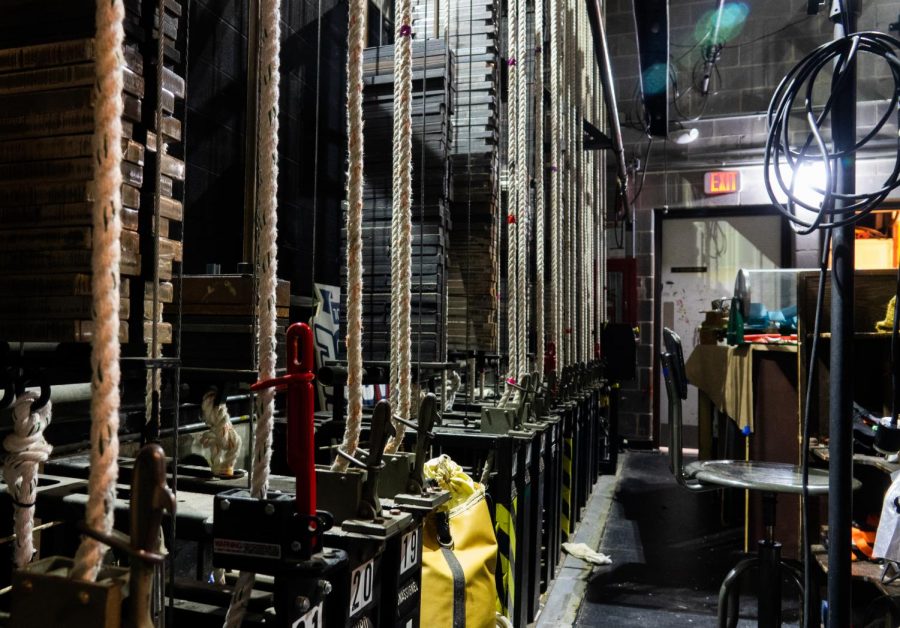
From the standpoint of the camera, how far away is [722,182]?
893 cm

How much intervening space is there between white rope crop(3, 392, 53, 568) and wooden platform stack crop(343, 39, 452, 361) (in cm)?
240

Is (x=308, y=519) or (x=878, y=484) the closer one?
(x=308, y=519)

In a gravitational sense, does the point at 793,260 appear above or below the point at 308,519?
above

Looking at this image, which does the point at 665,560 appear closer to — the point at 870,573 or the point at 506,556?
the point at 870,573

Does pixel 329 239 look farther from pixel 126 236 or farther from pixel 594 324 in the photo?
pixel 126 236

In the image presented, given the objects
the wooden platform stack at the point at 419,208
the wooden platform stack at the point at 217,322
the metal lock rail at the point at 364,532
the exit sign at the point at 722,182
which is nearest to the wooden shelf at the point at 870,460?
the wooden platform stack at the point at 419,208

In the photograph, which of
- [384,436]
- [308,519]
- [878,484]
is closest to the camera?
[308,519]

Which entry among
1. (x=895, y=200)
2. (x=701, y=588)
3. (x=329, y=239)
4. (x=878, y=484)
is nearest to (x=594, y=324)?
(x=329, y=239)

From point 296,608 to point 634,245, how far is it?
895 cm

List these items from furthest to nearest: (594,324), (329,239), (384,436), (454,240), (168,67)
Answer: (594,324)
(329,239)
(454,240)
(168,67)
(384,436)

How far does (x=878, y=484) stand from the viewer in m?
3.32

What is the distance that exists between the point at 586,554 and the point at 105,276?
4.16 m

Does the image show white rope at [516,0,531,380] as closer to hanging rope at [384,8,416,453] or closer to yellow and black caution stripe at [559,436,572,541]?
hanging rope at [384,8,416,453]

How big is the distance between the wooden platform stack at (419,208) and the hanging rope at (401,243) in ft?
5.98
